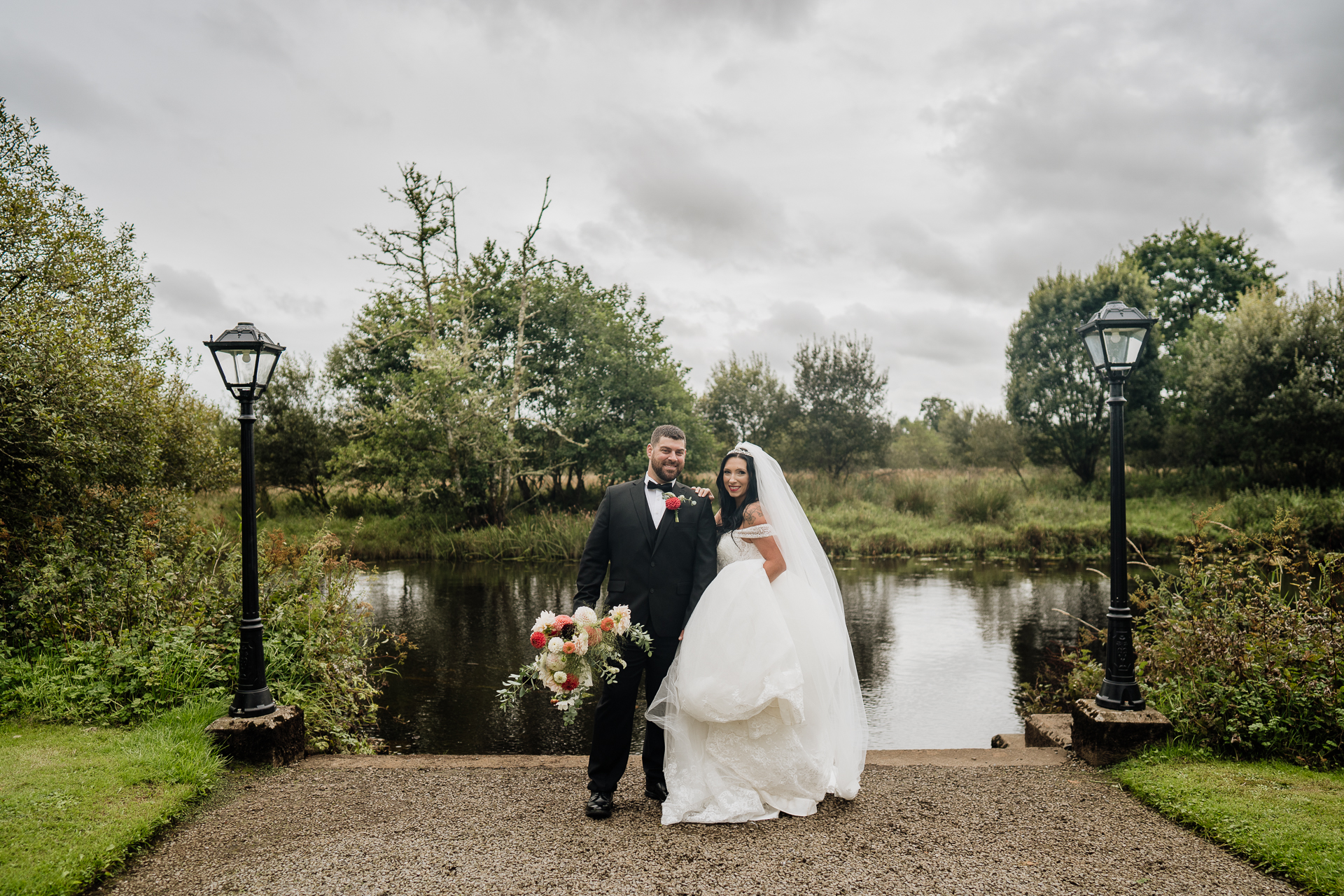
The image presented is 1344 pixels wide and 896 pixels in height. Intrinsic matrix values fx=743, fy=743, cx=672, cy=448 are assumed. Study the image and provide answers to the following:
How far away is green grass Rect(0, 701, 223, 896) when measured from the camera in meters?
3.43

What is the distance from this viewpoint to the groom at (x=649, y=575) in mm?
4199

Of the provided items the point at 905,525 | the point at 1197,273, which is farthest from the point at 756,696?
the point at 1197,273

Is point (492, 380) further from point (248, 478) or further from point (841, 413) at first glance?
point (248, 478)

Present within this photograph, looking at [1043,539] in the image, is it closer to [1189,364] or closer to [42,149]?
[1189,364]

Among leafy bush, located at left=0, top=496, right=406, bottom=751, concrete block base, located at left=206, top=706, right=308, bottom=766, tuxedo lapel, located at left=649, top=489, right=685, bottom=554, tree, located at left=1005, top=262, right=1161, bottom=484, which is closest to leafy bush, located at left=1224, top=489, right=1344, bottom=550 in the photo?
tree, located at left=1005, top=262, right=1161, bottom=484

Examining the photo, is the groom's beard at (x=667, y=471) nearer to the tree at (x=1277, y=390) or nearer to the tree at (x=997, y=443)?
the tree at (x=1277, y=390)

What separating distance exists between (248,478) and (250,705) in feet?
5.13

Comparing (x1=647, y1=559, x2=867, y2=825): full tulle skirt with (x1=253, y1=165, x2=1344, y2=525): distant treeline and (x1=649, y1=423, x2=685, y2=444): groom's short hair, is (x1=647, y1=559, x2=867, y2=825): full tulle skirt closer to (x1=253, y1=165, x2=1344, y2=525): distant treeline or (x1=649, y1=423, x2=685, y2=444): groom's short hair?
(x1=649, y1=423, x2=685, y2=444): groom's short hair

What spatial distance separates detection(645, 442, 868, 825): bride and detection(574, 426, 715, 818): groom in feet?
0.43

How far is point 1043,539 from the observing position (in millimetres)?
18234

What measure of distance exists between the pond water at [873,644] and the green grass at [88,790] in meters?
1.94

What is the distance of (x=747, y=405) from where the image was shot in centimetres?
3394

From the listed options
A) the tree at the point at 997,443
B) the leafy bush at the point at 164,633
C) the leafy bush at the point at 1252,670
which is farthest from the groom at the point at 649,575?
the tree at the point at 997,443

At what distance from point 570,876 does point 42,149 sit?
12169 millimetres
